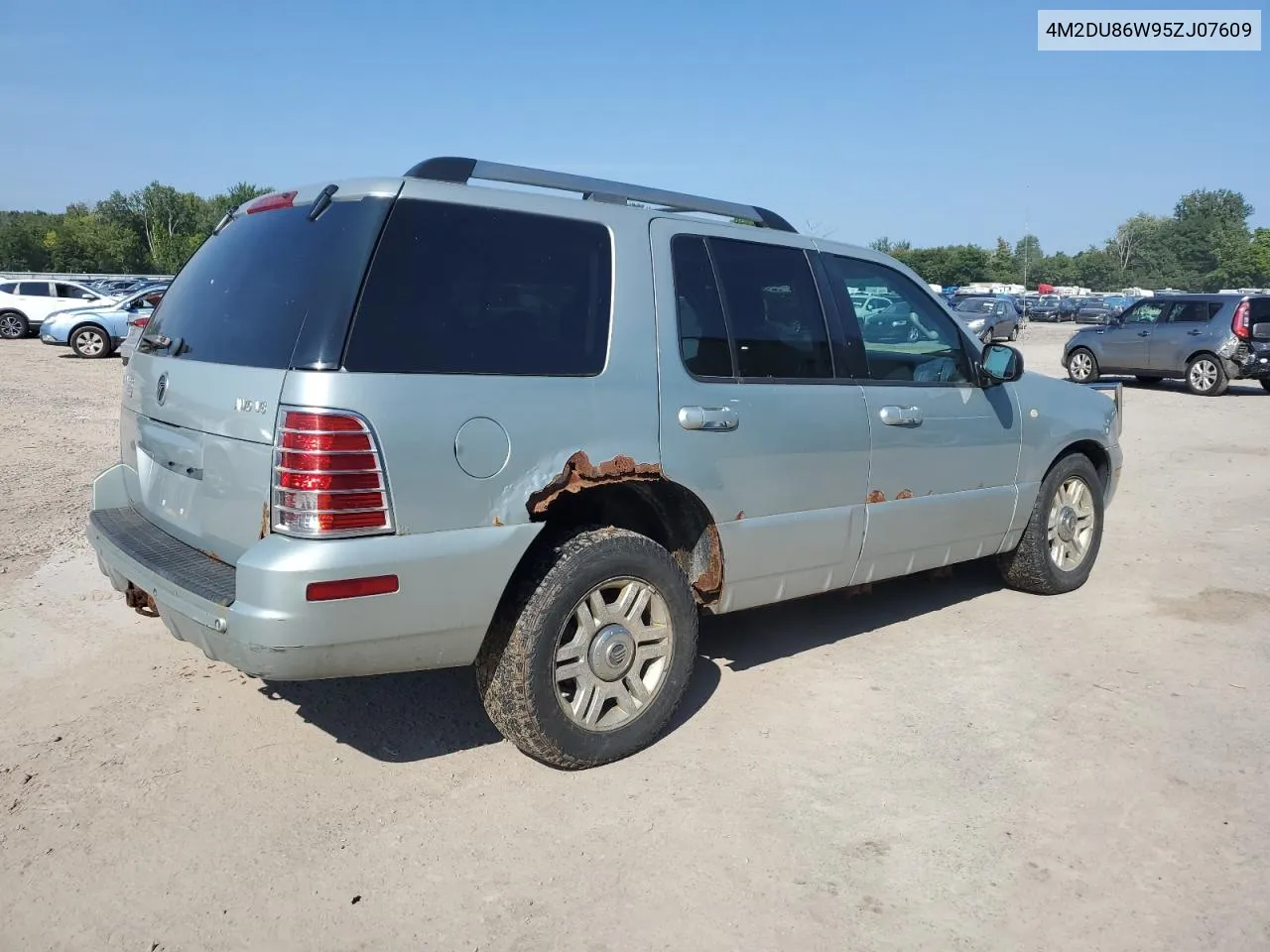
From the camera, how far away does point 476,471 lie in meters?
3.26

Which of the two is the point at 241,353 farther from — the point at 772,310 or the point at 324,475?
the point at 772,310

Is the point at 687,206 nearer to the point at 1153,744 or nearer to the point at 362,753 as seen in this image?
the point at 362,753

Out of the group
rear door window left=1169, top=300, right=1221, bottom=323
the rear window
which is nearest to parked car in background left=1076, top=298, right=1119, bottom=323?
rear door window left=1169, top=300, right=1221, bottom=323

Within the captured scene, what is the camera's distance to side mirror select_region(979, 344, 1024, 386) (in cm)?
515

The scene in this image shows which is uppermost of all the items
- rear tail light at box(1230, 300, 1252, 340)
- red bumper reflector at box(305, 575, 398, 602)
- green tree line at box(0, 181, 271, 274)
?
green tree line at box(0, 181, 271, 274)

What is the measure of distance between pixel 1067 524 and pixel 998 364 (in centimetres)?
130

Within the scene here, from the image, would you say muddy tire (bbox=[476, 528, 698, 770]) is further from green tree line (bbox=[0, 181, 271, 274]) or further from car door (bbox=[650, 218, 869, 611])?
green tree line (bbox=[0, 181, 271, 274])

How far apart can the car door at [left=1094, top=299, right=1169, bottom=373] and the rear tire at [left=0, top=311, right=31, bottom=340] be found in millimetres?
26065

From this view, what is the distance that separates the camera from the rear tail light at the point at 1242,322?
59.8 feet

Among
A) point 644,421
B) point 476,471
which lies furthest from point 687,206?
point 476,471

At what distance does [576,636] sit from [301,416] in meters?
1.23

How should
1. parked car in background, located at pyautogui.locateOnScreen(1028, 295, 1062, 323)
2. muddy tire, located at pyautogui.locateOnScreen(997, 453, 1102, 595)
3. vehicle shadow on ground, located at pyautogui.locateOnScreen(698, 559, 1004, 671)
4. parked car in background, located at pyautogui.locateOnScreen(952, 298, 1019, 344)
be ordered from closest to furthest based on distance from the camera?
1. vehicle shadow on ground, located at pyautogui.locateOnScreen(698, 559, 1004, 671)
2. muddy tire, located at pyautogui.locateOnScreen(997, 453, 1102, 595)
3. parked car in background, located at pyautogui.locateOnScreen(952, 298, 1019, 344)
4. parked car in background, located at pyautogui.locateOnScreen(1028, 295, 1062, 323)

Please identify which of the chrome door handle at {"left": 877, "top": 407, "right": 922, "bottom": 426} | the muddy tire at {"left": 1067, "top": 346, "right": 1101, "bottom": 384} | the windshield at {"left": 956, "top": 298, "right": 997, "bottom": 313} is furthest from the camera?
the windshield at {"left": 956, "top": 298, "right": 997, "bottom": 313}

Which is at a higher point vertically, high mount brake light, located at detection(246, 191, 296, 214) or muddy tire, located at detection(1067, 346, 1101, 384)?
high mount brake light, located at detection(246, 191, 296, 214)
